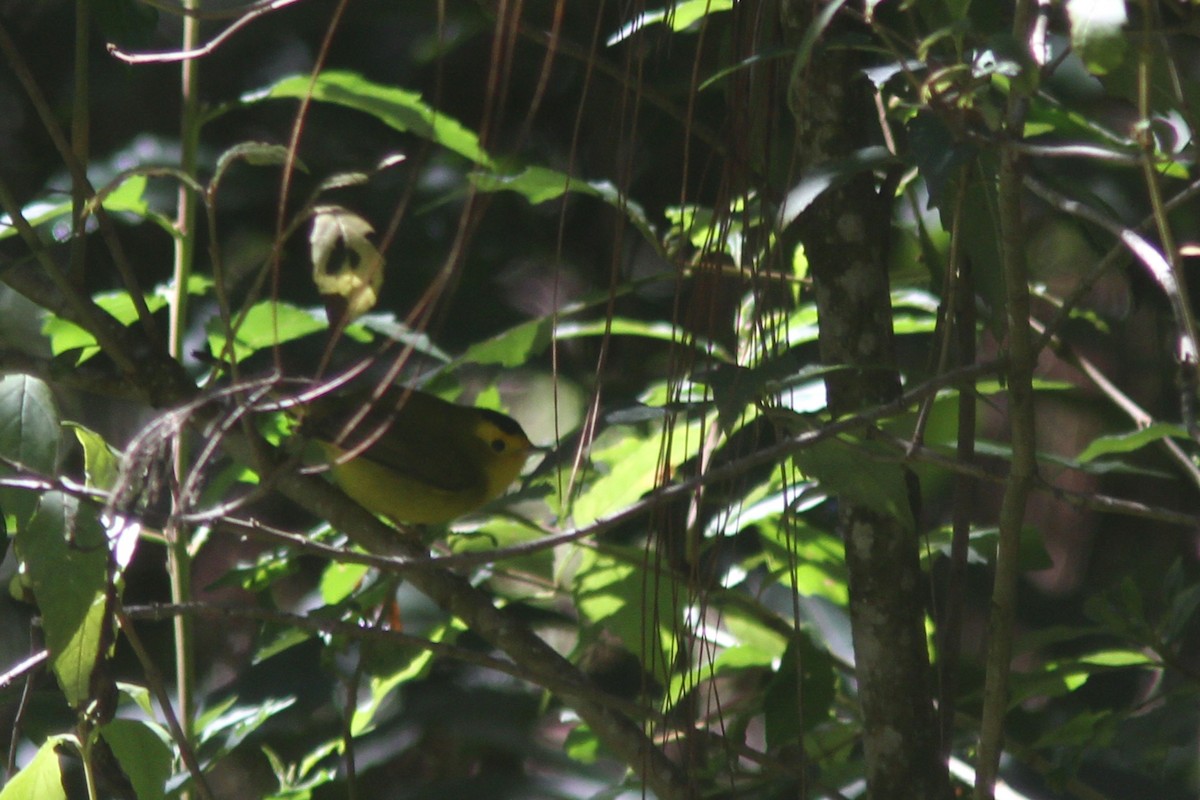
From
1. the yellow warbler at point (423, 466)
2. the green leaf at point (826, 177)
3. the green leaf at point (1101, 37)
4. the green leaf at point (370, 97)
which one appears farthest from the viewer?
the yellow warbler at point (423, 466)

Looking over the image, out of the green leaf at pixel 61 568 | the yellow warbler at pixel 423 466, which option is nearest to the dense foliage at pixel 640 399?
the green leaf at pixel 61 568

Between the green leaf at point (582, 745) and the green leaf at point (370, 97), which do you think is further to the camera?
the green leaf at point (582, 745)

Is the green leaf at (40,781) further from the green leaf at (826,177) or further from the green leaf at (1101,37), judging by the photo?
the green leaf at (1101,37)

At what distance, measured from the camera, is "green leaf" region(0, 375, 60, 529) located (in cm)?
108

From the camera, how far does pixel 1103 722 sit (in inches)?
58.4

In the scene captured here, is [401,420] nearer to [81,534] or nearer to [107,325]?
[107,325]

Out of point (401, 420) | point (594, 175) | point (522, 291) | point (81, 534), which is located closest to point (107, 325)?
point (81, 534)

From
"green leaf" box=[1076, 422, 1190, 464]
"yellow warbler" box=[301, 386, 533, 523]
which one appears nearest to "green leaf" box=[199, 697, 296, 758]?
"green leaf" box=[1076, 422, 1190, 464]

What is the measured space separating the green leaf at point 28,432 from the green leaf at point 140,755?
11.0 inches

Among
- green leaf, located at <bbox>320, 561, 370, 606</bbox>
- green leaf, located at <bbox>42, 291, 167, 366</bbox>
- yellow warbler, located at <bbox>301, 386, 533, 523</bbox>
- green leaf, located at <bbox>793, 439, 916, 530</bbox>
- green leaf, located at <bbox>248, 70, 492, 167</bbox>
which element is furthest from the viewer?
yellow warbler, located at <bbox>301, 386, 533, 523</bbox>

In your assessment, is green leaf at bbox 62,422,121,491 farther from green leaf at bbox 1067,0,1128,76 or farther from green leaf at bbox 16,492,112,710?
green leaf at bbox 1067,0,1128,76

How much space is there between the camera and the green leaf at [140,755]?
1.25m

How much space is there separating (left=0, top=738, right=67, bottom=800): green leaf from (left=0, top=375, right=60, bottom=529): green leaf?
0.29 meters

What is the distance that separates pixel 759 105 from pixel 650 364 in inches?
59.5
